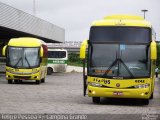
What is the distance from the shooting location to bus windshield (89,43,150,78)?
20859 mm

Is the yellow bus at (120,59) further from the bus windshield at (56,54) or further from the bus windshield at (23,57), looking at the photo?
the bus windshield at (56,54)

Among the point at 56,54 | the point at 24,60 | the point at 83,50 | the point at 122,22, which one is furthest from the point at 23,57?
the point at 56,54

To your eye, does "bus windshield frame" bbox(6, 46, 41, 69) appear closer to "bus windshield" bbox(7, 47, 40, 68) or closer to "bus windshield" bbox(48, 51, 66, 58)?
"bus windshield" bbox(7, 47, 40, 68)

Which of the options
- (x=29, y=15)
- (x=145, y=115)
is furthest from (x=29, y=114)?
(x=29, y=15)

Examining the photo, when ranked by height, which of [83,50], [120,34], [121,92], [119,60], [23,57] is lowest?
[121,92]

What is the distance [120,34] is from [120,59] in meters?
0.96

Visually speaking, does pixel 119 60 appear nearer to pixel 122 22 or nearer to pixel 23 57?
pixel 122 22

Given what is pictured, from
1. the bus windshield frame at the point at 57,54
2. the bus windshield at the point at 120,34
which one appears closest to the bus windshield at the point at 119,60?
the bus windshield at the point at 120,34

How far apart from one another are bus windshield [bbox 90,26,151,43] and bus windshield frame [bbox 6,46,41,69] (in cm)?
1604

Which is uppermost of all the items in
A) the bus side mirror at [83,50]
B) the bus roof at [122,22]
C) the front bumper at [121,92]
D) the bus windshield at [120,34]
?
the bus roof at [122,22]

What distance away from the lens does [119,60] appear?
2095 cm

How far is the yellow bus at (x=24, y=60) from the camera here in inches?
1441

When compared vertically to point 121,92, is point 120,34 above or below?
above

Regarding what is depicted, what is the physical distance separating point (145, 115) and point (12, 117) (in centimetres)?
376
